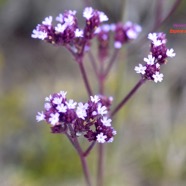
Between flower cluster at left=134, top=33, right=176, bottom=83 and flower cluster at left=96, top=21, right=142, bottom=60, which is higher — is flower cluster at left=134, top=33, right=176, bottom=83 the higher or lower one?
the lower one

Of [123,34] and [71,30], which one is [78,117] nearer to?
[71,30]

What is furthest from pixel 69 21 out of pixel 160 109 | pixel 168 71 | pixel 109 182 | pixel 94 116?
pixel 168 71

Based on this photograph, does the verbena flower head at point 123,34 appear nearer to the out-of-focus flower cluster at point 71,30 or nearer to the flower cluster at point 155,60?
the out-of-focus flower cluster at point 71,30

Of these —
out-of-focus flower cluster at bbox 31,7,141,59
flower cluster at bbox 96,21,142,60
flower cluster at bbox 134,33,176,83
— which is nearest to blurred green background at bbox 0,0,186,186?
flower cluster at bbox 96,21,142,60

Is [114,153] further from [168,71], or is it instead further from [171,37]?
[171,37]

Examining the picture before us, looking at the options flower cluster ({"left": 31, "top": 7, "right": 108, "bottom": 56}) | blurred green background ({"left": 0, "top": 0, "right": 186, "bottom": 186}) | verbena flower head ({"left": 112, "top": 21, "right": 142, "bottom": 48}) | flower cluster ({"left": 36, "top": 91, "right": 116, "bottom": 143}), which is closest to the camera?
flower cluster ({"left": 36, "top": 91, "right": 116, "bottom": 143})

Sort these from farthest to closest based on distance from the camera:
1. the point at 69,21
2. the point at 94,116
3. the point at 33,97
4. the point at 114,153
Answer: the point at 33,97 → the point at 114,153 → the point at 69,21 → the point at 94,116

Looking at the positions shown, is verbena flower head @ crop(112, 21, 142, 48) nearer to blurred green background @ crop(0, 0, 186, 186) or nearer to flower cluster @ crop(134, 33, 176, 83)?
blurred green background @ crop(0, 0, 186, 186)
